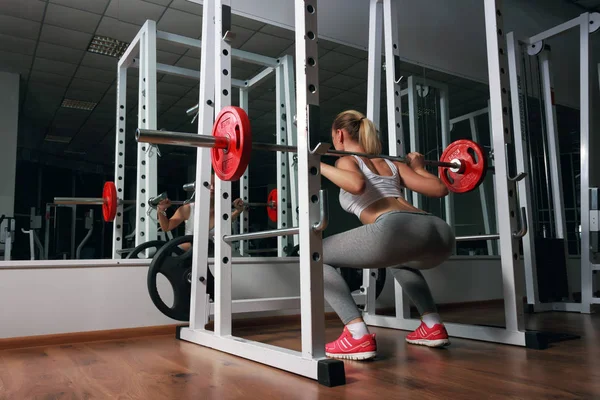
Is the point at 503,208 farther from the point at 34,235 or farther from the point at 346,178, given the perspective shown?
the point at 34,235

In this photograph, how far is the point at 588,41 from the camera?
345 cm

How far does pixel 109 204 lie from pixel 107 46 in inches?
37.9

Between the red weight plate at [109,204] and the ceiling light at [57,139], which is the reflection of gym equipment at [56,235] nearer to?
the red weight plate at [109,204]

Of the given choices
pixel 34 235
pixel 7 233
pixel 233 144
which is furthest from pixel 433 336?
pixel 7 233

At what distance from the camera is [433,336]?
1.93m

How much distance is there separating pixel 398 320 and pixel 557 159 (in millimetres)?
2061

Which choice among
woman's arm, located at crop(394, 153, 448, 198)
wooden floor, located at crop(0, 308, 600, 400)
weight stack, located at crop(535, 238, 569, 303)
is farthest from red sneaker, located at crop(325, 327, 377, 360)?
weight stack, located at crop(535, 238, 569, 303)

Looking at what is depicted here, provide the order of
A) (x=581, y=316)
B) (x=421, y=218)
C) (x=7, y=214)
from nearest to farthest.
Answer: (x=421, y=218) → (x=7, y=214) → (x=581, y=316)

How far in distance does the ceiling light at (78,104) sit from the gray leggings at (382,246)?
5.38 ft

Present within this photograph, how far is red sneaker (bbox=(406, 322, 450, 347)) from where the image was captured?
6.28 ft

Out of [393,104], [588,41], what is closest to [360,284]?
[393,104]

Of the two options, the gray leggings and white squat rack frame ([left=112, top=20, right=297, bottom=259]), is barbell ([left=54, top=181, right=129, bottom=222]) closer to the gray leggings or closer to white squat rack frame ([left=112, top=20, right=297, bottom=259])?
white squat rack frame ([left=112, top=20, right=297, bottom=259])

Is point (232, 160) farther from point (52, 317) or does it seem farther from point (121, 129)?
point (121, 129)

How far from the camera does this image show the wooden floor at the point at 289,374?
4.17 ft
